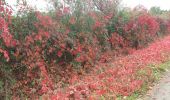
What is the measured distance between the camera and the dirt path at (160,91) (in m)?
11.8

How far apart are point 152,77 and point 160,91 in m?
1.84

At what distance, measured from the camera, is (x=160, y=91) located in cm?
1270

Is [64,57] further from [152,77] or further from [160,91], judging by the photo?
[160,91]

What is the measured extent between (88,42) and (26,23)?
4931 millimetres

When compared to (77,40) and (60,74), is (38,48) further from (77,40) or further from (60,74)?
(77,40)

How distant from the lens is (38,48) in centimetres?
1694

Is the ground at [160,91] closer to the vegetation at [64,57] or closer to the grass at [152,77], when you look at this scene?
the grass at [152,77]

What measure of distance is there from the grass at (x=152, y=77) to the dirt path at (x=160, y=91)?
21 centimetres

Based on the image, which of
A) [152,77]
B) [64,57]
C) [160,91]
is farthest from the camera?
[64,57]

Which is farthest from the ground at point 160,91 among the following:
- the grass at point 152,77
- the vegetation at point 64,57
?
the vegetation at point 64,57

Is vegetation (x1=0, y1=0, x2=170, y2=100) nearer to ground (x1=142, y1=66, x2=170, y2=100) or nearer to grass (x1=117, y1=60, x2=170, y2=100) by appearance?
grass (x1=117, y1=60, x2=170, y2=100)

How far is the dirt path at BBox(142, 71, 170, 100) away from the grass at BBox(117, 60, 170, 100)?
0.21 metres

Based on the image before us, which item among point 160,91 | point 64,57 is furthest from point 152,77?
point 64,57

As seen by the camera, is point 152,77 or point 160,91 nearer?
point 160,91
